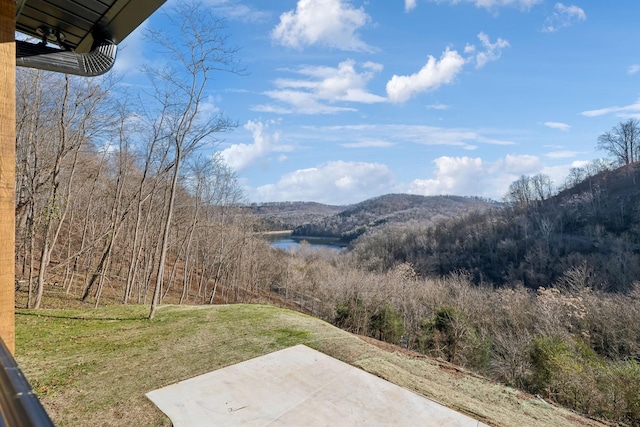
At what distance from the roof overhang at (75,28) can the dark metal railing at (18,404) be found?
209cm

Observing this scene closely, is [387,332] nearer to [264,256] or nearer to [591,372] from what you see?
[591,372]

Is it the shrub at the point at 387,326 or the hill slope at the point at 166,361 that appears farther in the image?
the shrub at the point at 387,326

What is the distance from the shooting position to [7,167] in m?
1.68

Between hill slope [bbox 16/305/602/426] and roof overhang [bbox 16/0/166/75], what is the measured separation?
10.5ft

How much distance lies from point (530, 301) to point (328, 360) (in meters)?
17.8

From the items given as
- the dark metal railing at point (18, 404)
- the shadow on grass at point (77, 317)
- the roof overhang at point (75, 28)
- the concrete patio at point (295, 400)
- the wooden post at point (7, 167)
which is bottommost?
the shadow on grass at point (77, 317)

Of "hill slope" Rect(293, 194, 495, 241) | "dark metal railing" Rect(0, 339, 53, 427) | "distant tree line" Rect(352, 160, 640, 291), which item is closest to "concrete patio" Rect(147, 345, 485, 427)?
"dark metal railing" Rect(0, 339, 53, 427)

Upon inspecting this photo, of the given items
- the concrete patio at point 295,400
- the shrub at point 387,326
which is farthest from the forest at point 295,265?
the concrete patio at point 295,400

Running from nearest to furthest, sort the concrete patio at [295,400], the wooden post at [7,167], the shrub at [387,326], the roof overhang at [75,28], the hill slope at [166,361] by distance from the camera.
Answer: the wooden post at [7,167] → the roof overhang at [75,28] → the concrete patio at [295,400] → the hill slope at [166,361] → the shrub at [387,326]

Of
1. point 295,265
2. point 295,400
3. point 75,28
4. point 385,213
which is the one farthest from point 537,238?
point 385,213

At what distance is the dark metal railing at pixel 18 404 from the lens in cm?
54

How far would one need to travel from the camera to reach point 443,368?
5.08 m

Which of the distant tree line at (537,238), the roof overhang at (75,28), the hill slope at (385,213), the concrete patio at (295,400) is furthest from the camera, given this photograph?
the hill slope at (385,213)

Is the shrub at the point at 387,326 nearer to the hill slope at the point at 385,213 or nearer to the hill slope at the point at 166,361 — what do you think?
the hill slope at the point at 166,361
